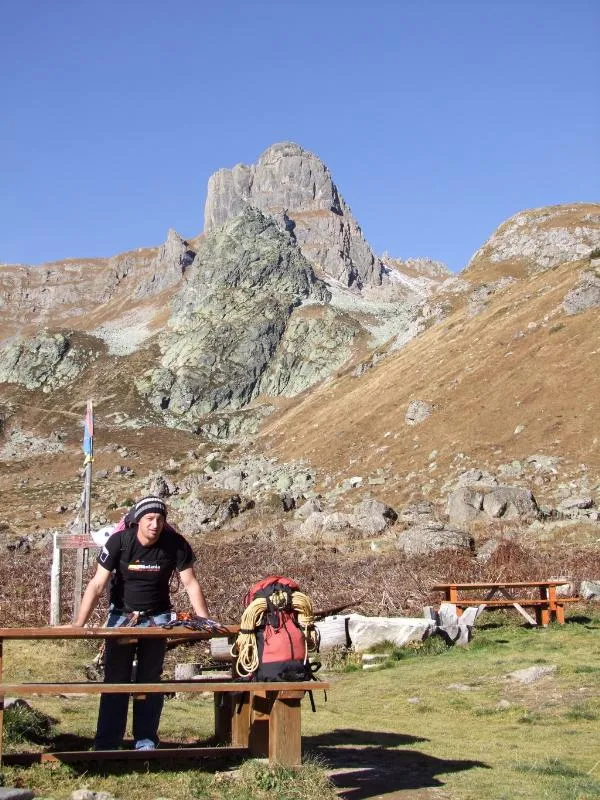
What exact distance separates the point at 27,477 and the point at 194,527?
53.0m

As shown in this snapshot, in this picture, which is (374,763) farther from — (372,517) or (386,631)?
(372,517)

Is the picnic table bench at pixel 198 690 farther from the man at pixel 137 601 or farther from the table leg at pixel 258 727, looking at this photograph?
the man at pixel 137 601

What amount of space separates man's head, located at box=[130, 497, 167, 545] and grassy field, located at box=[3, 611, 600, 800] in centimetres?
196

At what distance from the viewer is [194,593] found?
840 centimetres

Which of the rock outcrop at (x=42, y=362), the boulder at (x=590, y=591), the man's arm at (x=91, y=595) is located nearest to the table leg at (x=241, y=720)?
the man's arm at (x=91, y=595)

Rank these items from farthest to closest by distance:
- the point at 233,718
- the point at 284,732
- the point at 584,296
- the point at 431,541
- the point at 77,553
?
the point at 584,296, the point at 431,541, the point at 77,553, the point at 233,718, the point at 284,732

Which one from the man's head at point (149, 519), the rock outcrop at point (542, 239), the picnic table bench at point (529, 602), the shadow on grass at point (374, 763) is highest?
the rock outcrop at point (542, 239)

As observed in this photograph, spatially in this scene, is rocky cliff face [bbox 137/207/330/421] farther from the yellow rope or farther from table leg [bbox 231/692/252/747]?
the yellow rope

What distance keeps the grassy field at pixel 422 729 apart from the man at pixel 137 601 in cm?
64

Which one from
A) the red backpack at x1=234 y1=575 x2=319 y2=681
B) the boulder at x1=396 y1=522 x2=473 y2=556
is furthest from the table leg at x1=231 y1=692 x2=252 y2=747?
the boulder at x1=396 y1=522 x2=473 y2=556

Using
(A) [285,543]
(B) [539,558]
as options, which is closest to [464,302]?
(A) [285,543]

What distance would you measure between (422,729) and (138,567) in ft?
15.5

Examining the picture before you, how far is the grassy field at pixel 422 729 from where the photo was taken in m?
7.14

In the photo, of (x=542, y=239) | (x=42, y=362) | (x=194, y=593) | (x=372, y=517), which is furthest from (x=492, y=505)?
(x=42, y=362)
